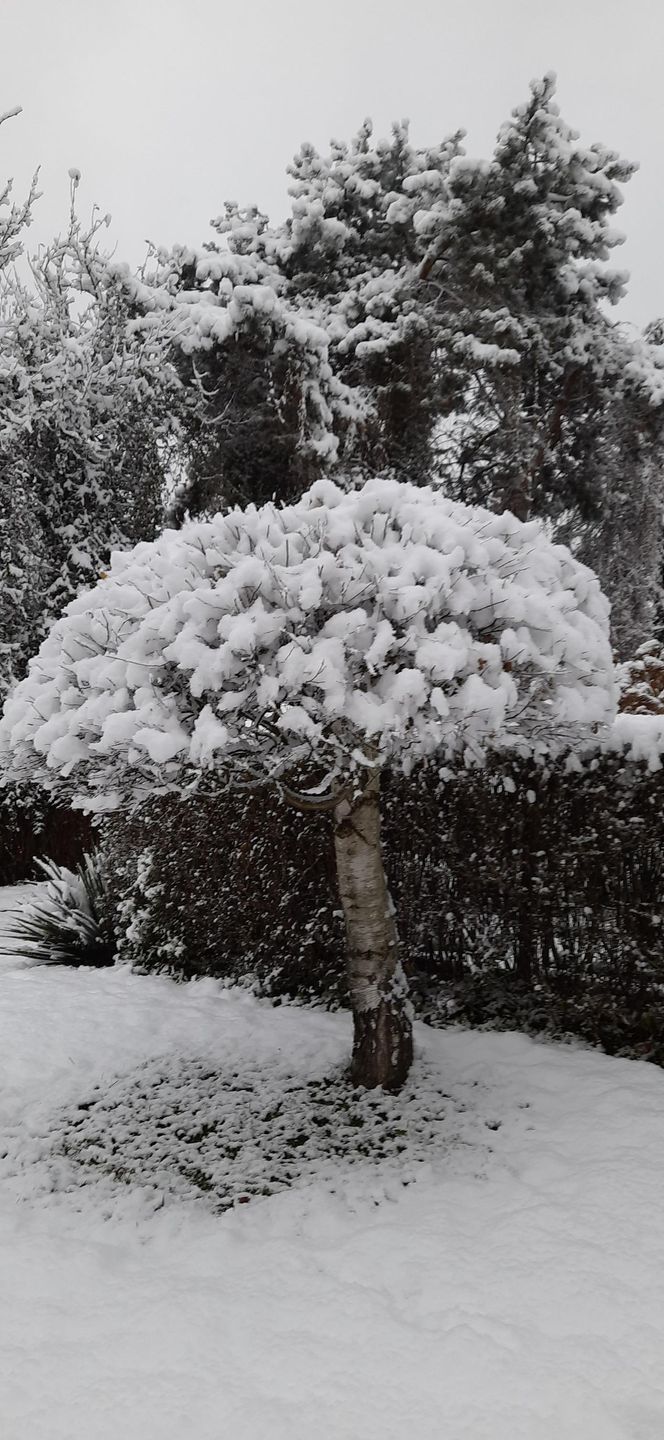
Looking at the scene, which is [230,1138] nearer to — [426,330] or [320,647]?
[320,647]

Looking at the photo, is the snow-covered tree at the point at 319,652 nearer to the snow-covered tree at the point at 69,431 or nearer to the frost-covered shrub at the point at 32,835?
the frost-covered shrub at the point at 32,835

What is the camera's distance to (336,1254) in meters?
2.41

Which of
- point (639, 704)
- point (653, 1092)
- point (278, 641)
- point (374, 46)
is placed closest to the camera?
point (278, 641)

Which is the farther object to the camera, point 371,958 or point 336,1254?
point 371,958

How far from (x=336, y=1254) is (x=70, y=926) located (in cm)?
335

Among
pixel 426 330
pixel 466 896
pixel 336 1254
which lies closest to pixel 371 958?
pixel 466 896

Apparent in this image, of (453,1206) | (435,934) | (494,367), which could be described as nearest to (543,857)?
(435,934)

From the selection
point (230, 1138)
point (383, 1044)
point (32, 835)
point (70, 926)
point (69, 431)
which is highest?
point (69, 431)

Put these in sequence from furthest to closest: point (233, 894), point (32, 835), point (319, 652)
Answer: point (32, 835)
point (233, 894)
point (319, 652)

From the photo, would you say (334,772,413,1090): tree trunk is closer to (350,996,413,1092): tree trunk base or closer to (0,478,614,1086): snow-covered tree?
(350,996,413,1092): tree trunk base

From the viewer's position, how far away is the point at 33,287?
1082 centimetres

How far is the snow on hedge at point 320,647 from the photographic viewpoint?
240 centimetres

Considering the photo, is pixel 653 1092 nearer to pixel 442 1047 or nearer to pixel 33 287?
pixel 442 1047

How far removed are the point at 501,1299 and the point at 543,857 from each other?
5.80ft
